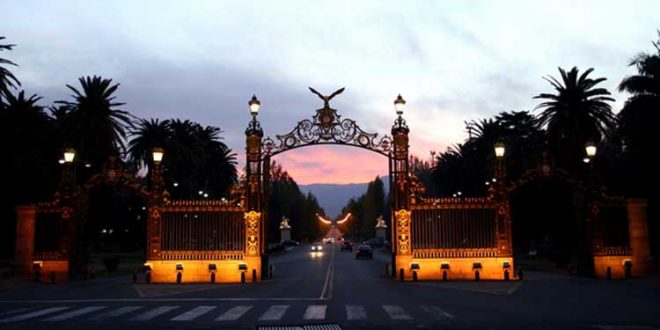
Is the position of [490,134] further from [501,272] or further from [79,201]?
[79,201]

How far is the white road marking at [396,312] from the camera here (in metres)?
16.2

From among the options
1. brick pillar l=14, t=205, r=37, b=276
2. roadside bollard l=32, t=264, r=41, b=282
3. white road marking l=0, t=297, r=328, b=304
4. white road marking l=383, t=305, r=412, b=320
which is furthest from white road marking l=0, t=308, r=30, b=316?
brick pillar l=14, t=205, r=37, b=276

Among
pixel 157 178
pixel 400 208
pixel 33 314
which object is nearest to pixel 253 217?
pixel 157 178

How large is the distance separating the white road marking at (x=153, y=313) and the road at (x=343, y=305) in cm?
3

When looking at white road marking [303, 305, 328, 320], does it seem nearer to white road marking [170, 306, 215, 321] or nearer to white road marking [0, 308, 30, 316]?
white road marking [170, 306, 215, 321]

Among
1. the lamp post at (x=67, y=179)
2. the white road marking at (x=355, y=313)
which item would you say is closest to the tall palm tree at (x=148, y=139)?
the lamp post at (x=67, y=179)

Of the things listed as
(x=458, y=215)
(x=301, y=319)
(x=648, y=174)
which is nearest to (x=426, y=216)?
(x=458, y=215)

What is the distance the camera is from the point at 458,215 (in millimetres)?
29922

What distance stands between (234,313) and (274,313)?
1097 mm

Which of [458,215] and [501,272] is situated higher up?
[458,215]

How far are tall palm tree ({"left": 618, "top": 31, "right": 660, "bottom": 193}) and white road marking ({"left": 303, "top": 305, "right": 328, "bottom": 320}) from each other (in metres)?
28.5

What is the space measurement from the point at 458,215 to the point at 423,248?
226cm

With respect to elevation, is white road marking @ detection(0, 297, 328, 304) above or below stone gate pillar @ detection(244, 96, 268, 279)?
below

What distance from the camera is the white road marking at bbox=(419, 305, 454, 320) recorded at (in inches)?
635
